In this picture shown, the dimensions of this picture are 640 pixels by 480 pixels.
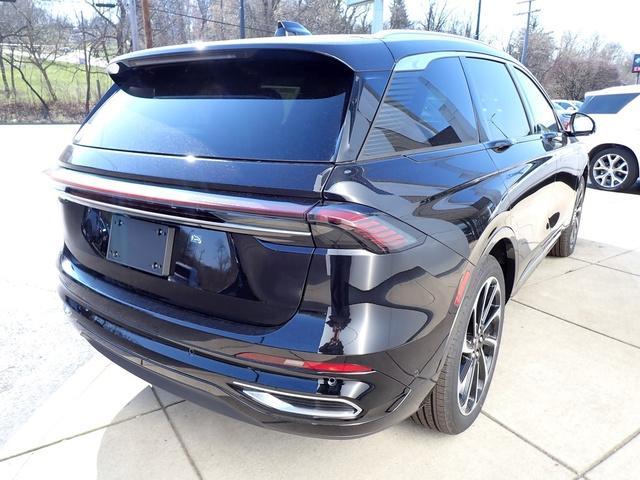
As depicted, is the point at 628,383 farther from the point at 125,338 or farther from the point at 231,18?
the point at 231,18

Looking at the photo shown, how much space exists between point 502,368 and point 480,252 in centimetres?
111

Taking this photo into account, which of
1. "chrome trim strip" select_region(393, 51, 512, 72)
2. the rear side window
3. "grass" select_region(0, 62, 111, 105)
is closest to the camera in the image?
"chrome trim strip" select_region(393, 51, 512, 72)

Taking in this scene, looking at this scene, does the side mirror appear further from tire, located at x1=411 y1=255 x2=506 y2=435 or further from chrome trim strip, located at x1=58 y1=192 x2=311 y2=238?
chrome trim strip, located at x1=58 y1=192 x2=311 y2=238

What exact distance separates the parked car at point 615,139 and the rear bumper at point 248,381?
8277mm

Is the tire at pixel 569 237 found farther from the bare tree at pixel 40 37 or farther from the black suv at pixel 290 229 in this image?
the bare tree at pixel 40 37

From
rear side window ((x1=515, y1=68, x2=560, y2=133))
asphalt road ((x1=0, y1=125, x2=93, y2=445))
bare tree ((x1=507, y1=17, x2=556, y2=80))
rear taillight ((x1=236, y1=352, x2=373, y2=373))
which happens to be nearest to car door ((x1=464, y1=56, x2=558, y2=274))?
rear side window ((x1=515, y1=68, x2=560, y2=133))

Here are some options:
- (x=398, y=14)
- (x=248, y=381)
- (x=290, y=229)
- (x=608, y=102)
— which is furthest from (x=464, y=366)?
(x=398, y=14)

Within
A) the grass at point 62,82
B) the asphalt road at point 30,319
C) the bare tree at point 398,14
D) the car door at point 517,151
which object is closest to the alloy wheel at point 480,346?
the car door at point 517,151

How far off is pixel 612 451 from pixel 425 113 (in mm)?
1758

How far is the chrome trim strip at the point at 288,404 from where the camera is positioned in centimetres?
158

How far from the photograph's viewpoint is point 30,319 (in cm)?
350

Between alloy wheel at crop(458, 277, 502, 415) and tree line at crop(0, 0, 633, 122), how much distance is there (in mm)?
24423

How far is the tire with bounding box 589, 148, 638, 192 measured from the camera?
8.28m

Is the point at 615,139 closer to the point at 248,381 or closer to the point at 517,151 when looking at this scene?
the point at 517,151
